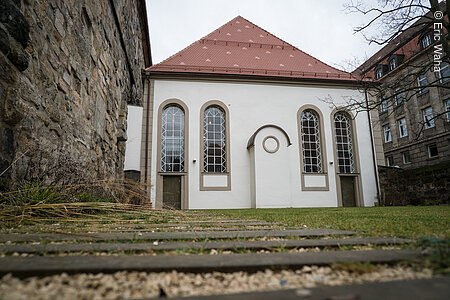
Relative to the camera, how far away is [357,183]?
1159cm

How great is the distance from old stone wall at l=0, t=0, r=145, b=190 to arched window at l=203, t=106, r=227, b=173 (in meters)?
5.23

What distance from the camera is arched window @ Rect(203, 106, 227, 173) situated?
35.1ft

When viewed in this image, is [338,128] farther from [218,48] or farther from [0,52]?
[0,52]

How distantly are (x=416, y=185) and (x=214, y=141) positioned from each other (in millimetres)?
8574

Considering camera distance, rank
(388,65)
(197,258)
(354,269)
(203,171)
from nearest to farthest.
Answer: (354,269), (197,258), (203,171), (388,65)

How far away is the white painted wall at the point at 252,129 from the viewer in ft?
34.1

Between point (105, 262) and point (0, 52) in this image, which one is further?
point (0, 52)

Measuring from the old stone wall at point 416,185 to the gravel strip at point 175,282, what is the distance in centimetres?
1187

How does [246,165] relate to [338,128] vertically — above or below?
below

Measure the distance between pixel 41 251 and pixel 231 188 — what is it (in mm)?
9573

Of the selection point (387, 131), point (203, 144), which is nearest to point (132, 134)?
point (203, 144)

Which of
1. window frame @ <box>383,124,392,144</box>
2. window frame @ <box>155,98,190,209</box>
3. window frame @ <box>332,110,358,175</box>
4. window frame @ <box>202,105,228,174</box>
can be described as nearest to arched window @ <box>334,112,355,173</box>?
window frame @ <box>332,110,358,175</box>

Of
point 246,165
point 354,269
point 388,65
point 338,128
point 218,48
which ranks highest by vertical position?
point 388,65

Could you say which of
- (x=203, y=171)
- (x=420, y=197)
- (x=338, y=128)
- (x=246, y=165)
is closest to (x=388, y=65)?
(x=338, y=128)
